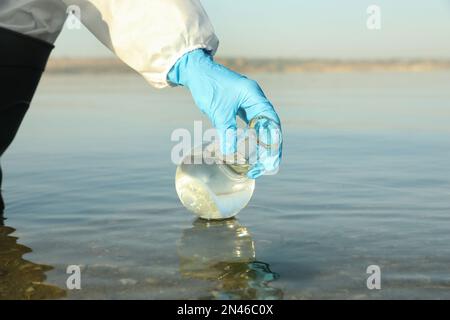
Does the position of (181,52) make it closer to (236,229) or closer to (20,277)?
(236,229)

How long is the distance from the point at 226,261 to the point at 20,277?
927mm

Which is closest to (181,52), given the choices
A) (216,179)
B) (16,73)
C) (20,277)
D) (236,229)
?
(216,179)

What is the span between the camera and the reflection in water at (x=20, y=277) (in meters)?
2.64

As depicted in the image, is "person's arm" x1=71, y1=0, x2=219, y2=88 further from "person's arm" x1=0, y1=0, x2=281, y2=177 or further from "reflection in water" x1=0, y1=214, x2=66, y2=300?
"reflection in water" x1=0, y1=214, x2=66, y2=300

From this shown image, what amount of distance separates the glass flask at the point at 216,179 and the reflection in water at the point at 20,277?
0.99 metres

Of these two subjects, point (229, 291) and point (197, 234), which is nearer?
point (229, 291)

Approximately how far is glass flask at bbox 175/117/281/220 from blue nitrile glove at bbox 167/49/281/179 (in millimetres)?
121

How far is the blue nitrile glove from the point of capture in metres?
3.39

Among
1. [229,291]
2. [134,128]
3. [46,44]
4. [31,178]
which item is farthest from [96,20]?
[134,128]

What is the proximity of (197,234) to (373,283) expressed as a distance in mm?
1199

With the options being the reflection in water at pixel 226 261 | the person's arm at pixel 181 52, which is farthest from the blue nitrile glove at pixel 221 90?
the reflection in water at pixel 226 261

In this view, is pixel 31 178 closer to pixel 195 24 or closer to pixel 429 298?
pixel 195 24

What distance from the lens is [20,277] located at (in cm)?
287

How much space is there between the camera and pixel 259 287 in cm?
265
